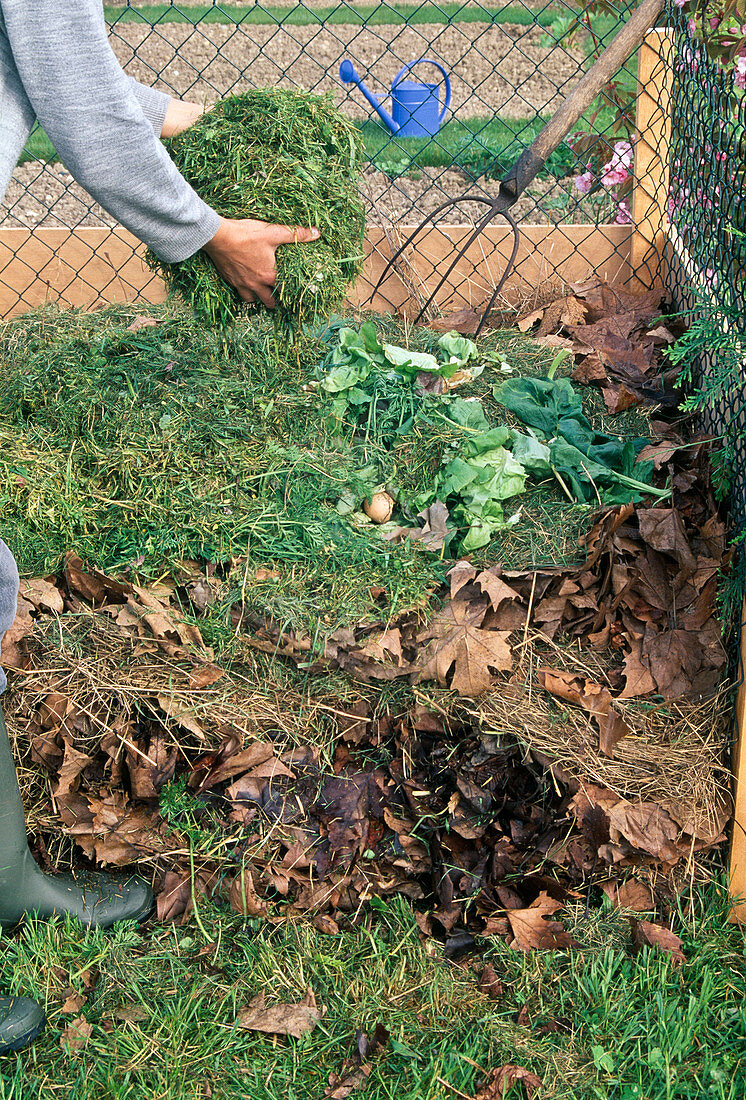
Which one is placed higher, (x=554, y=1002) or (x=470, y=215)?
(x=470, y=215)

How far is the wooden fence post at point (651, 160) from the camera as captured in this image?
3.63m

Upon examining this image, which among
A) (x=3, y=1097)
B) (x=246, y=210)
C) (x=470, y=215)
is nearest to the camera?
(x=3, y=1097)

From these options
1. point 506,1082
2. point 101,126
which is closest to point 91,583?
point 101,126

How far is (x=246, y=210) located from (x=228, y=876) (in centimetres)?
180

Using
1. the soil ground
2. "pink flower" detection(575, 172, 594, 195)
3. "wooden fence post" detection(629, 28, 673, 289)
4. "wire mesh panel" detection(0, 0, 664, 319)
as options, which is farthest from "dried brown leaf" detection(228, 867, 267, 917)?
the soil ground

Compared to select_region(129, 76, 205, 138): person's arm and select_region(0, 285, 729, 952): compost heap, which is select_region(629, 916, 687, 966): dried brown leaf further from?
select_region(129, 76, 205, 138): person's arm

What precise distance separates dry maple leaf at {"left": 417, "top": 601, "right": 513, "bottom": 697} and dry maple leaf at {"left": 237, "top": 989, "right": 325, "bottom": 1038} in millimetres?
816

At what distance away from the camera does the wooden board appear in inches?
152

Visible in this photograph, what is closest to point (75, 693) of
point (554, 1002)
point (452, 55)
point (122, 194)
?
point (122, 194)

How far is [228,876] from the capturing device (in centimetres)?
226

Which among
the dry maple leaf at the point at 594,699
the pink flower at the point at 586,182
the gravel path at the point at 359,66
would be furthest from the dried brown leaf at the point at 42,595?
the gravel path at the point at 359,66

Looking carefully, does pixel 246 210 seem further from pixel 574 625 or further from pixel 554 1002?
pixel 554 1002

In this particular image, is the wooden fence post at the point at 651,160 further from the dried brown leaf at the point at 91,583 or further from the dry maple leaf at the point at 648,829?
the dried brown leaf at the point at 91,583

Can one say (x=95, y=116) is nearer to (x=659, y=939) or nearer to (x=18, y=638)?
(x=18, y=638)
